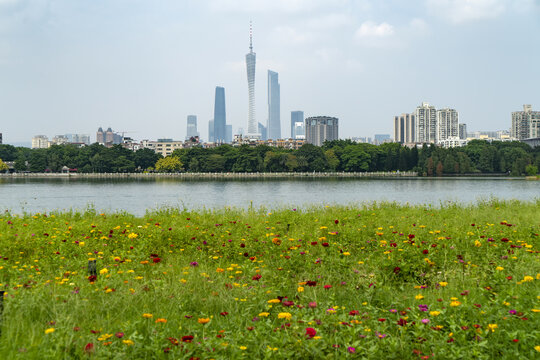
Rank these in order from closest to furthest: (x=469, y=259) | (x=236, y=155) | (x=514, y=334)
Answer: (x=514, y=334) < (x=469, y=259) < (x=236, y=155)

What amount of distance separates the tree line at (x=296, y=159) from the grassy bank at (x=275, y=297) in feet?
412

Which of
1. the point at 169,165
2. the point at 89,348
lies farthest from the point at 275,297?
the point at 169,165

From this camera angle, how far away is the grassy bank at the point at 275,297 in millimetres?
4430

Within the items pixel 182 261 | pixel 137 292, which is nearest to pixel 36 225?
pixel 182 261

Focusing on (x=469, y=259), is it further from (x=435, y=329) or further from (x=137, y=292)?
(x=137, y=292)

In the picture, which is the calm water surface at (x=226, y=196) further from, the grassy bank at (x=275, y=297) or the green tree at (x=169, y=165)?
the green tree at (x=169, y=165)

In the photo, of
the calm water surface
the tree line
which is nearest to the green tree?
the tree line

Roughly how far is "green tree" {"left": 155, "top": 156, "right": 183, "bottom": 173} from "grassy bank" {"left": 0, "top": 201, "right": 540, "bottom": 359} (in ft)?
478

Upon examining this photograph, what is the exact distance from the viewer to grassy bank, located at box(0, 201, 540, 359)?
4430mm

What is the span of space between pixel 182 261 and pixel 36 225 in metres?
5.55

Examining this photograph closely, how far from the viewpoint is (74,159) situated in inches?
6186

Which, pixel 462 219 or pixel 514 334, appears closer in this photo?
pixel 514 334

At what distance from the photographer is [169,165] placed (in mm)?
153875

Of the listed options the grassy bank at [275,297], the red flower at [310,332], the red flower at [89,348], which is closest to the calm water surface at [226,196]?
the grassy bank at [275,297]
